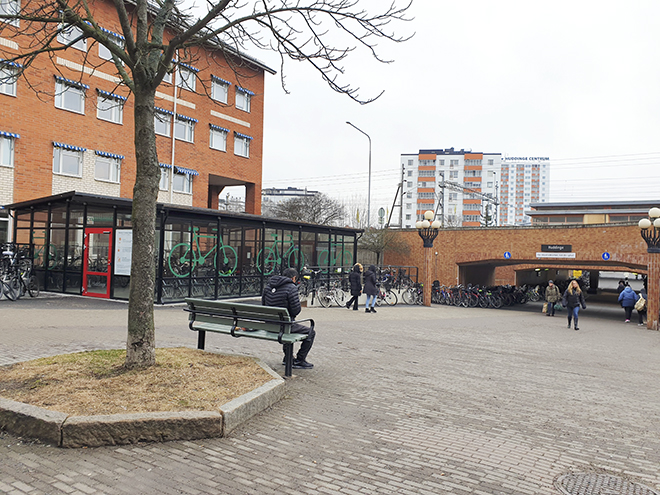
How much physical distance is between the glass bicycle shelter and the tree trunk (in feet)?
33.2

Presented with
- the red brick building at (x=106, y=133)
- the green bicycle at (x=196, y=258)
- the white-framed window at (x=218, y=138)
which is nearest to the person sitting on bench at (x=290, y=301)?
the red brick building at (x=106, y=133)

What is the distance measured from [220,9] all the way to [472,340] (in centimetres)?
909

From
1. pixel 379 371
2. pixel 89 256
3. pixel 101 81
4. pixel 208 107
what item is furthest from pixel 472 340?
pixel 208 107

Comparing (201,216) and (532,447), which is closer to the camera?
(532,447)

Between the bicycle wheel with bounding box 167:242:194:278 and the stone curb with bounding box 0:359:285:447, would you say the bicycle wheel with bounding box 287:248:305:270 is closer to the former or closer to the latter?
the bicycle wheel with bounding box 167:242:194:278

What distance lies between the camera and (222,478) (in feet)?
12.6

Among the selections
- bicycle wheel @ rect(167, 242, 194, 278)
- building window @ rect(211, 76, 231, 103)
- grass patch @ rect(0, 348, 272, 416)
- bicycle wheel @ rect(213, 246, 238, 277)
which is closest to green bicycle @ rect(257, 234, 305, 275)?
bicycle wheel @ rect(213, 246, 238, 277)

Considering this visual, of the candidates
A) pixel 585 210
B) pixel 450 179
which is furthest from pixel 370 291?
pixel 450 179

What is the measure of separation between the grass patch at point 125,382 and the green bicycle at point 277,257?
14633 millimetres

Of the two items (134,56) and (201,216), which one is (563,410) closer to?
(134,56)

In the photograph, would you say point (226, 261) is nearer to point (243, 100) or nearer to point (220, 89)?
point (220, 89)

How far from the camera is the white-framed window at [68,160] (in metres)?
23.0

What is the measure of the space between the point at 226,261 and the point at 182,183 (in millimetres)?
11354

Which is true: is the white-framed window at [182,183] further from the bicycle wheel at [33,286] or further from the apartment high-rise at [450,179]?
the apartment high-rise at [450,179]
